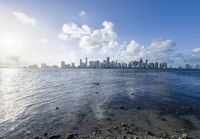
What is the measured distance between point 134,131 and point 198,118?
8892mm

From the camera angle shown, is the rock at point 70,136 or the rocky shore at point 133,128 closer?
the rock at point 70,136

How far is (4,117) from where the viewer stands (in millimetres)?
18734

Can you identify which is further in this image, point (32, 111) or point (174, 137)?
point (32, 111)

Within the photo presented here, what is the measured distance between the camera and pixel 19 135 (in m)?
13.8

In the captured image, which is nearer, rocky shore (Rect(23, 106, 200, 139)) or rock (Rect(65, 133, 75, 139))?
rock (Rect(65, 133, 75, 139))

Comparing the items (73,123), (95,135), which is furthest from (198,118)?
(73,123)

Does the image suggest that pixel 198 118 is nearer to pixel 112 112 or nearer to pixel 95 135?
pixel 112 112

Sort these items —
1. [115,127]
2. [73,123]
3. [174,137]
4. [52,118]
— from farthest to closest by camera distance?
[52,118]
[73,123]
[115,127]
[174,137]

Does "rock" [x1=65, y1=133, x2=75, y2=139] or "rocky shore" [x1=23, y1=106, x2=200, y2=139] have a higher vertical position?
"rock" [x1=65, y1=133, x2=75, y2=139]

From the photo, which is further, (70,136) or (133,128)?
→ (133,128)

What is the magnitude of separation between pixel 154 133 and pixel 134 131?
161 centimetres

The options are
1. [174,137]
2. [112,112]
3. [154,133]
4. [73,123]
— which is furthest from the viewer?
[112,112]

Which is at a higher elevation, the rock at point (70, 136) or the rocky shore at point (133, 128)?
the rock at point (70, 136)

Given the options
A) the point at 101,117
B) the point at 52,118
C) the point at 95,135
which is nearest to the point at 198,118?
the point at 101,117
